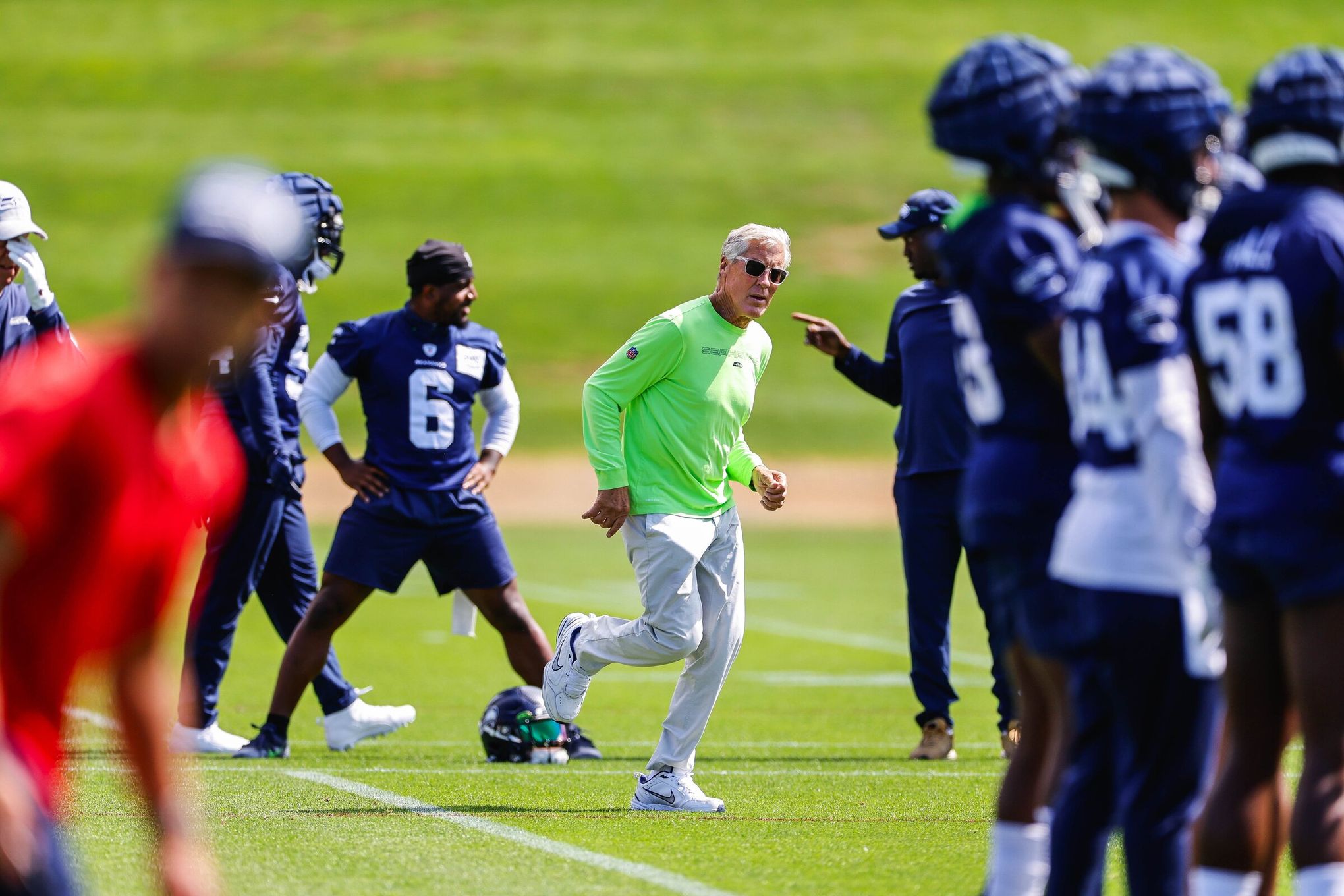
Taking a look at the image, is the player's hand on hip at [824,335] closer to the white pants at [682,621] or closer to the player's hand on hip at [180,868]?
the white pants at [682,621]

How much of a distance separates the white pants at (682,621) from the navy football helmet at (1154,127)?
337 centimetres

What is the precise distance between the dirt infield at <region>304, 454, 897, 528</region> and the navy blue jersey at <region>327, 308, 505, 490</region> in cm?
1950

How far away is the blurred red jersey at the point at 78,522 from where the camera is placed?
2.88 metres

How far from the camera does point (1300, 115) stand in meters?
4.27

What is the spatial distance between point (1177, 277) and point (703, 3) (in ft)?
208

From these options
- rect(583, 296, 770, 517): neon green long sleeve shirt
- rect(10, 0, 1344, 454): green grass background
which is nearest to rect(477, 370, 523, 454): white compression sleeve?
rect(583, 296, 770, 517): neon green long sleeve shirt

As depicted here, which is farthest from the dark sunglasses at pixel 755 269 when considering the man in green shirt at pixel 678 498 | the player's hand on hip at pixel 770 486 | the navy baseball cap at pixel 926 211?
the navy baseball cap at pixel 926 211

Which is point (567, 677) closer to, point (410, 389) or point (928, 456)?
point (410, 389)

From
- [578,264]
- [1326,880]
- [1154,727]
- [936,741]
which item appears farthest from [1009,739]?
[578,264]

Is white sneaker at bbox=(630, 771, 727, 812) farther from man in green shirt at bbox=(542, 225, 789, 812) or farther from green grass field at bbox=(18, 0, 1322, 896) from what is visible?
green grass field at bbox=(18, 0, 1322, 896)

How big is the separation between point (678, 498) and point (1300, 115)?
12.1 feet

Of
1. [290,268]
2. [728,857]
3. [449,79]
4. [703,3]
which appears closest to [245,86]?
[449,79]

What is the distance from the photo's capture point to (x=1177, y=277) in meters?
4.07

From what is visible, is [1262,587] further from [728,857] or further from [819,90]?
[819,90]
